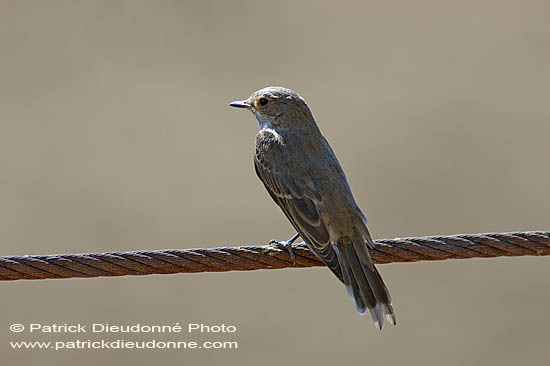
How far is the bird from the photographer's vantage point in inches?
289

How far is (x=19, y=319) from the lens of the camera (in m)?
13.6

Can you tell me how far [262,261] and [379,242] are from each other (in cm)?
88

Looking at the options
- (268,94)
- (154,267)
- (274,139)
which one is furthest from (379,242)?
(268,94)

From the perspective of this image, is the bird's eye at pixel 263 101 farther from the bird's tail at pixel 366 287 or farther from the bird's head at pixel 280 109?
the bird's tail at pixel 366 287

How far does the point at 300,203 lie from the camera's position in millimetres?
7867

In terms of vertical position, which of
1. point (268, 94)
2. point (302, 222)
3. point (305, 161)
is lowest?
point (302, 222)

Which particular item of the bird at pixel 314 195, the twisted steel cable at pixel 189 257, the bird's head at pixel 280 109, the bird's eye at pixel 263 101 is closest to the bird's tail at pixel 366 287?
the bird at pixel 314 195

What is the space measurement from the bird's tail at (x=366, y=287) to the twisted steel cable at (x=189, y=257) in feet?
3.32

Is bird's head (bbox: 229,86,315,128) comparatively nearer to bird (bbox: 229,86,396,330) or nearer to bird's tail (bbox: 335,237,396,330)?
bird (bbox: 229,86,396,330)

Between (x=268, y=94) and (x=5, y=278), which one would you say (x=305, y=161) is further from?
(x=5, y=278)

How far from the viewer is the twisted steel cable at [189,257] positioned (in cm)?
615

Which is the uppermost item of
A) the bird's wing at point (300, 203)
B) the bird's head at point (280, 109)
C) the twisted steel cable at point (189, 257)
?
the bird's head at point (280, 109)

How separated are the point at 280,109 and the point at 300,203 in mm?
1493

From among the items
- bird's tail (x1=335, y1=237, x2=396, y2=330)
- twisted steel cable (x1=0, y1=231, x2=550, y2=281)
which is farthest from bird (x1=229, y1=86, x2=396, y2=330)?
twisted steel cable (x1=0, y1=231, x2=550, y2=281)
